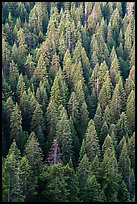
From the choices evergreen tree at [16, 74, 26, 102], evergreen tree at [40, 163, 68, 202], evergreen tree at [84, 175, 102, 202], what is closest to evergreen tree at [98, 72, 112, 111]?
evergreen tree at [16, 74, 26, 102]

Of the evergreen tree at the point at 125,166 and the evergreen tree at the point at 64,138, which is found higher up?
the evergreen tree at the point at 64,138

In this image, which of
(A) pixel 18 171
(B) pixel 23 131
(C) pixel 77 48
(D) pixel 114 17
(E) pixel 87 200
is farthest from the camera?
(D) pixel 114 17

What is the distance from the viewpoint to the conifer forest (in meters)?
53.4

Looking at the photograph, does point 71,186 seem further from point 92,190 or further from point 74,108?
point 74,108

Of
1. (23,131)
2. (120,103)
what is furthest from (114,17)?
(23,131)

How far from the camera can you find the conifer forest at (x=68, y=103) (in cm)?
5344

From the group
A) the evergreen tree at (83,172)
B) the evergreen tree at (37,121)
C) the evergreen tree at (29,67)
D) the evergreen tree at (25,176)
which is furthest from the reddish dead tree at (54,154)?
the evergreen tree at (29,67)

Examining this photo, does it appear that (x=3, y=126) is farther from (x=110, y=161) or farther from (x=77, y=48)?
(x=77, y=48)

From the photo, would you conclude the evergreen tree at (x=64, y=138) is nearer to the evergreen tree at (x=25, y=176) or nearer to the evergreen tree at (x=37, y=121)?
the evergreen tree at (x=37, y=121)

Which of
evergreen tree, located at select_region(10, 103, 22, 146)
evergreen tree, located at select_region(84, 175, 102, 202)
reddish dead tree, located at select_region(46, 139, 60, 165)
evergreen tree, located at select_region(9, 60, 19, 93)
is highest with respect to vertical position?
evergreen tree, located at select_region(9, 60, 19, 93)

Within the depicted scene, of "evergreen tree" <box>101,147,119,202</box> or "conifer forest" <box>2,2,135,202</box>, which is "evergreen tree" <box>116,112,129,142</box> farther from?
"evergreen tree" <box>101,147,119,202</box>

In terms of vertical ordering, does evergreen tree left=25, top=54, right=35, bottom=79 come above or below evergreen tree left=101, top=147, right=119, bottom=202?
above

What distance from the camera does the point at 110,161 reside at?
58.1 meters

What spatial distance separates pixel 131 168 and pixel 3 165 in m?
22.3
